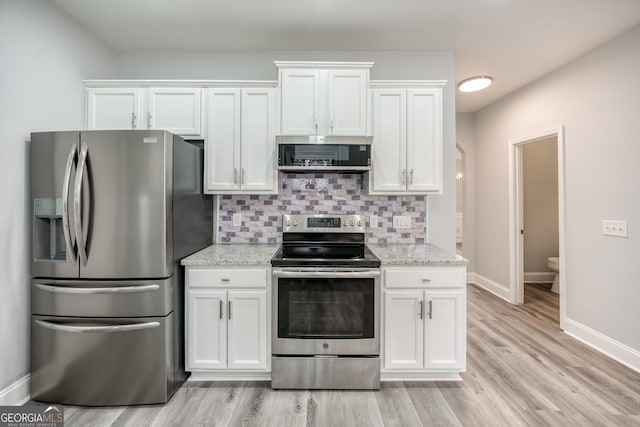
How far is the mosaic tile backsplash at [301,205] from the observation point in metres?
2.95

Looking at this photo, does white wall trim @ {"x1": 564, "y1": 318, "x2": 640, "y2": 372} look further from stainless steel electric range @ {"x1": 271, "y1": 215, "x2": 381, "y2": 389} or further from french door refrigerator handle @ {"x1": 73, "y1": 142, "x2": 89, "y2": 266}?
french door refrigerator handle @ {"x1": 73, "y1": 142, "x2": 89, "y2": 266}

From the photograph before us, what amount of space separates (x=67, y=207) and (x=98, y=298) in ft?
2.02

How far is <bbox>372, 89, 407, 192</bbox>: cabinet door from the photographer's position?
265 cm

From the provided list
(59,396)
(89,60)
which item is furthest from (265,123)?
(59,396)

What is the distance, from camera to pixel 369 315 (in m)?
2.20

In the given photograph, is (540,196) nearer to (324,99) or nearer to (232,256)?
(324,99)

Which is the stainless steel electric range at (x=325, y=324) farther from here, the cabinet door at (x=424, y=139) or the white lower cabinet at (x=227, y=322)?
the cabinet door at (x=424, y=139)

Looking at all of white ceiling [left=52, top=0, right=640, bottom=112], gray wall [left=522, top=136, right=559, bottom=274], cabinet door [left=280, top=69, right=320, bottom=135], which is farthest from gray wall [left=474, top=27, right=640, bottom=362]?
cabinet door [left=280, top=69, right=320, bottom=135]

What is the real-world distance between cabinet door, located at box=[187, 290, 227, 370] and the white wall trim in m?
3.26

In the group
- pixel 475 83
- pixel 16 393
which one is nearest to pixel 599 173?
pixel 475 83

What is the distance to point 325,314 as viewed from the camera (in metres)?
2.21

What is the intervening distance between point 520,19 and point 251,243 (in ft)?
9.69

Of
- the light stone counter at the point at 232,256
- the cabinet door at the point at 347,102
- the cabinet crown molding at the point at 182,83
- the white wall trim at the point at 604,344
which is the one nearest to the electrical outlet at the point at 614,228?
the white wall trim at the point at 604,344

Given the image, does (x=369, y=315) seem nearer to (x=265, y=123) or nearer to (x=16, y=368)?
(x=265, y=123)
